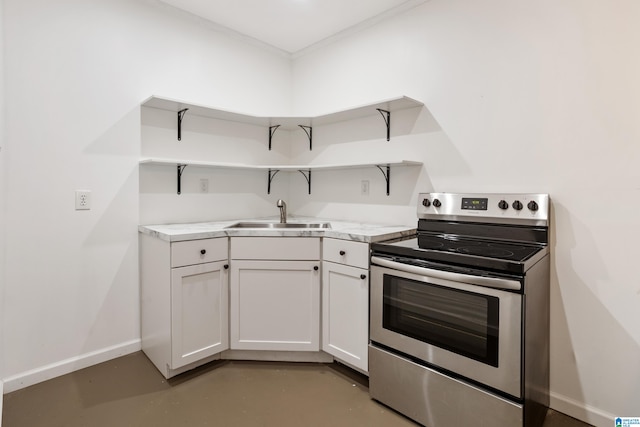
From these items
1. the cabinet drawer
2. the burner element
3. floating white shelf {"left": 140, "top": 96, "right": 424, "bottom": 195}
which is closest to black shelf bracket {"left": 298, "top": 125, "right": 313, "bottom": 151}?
floating white shelf {"left": 140, "top": 96, "right": 424, "bottom": 195}

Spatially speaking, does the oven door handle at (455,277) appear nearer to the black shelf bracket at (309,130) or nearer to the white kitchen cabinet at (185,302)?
the white kitchen cabinet at (185,302)

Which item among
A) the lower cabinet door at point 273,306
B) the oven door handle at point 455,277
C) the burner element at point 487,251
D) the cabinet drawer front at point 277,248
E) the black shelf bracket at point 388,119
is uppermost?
the black shelf bracket at point 388,119

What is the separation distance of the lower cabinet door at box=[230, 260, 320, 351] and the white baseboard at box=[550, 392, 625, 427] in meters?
1.31

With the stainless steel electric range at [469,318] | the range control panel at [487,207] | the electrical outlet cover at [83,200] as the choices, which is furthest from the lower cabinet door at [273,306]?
the electrical outlet cover at [83,200]

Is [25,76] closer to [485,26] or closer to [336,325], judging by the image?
[336,325]

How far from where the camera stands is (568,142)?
5.67 feet

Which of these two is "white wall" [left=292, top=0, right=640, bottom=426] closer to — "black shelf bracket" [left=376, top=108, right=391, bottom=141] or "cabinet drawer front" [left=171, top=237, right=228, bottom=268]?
"black shelf bracket" [left=376, top=108, right=391, bottom=141]

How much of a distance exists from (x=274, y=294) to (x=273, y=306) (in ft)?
0.25

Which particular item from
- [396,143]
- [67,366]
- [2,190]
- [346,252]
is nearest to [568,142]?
[396,143]

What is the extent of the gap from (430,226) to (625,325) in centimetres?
102

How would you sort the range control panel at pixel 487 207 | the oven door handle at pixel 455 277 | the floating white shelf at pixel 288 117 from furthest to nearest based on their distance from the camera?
1. the floating white shelf at pixel 288 117
2. the range control panel at pixel 487 207
3. the oven door handle at pixel 455 277

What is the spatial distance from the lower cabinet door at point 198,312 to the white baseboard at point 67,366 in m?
0.57

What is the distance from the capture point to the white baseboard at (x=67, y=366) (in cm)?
190

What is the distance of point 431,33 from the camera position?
7.41 feet
